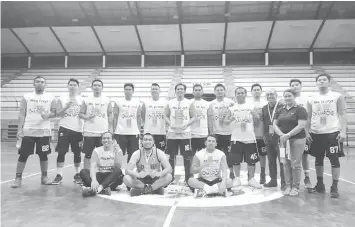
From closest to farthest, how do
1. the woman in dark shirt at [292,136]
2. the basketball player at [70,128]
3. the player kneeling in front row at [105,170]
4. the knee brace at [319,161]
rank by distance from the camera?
the woman in dark shirt at [292,136], the player kneeling in front row at [105,170], the knee brace at [319,161], the basketball player at [70,128]

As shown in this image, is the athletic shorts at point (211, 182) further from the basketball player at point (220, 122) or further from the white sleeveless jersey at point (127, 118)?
the white sleeveless jersey at point (127, 118)

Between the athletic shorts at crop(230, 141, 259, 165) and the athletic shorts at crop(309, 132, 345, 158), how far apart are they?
88cm

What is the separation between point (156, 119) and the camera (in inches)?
191

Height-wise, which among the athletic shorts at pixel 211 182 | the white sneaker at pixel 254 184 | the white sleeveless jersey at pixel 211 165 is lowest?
the white sneaker at pixel 254 184

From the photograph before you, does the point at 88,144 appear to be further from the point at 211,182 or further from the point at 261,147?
the point at 261,147

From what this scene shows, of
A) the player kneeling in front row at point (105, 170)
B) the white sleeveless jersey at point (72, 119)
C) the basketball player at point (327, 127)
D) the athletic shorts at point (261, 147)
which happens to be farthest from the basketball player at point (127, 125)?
the basketball player at point (327, 127)

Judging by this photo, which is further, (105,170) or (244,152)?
(244,152)

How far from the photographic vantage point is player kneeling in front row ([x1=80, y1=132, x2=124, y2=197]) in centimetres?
390

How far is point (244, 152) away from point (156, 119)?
66.2 inches

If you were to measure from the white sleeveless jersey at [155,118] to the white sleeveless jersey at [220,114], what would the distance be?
92 centimetres

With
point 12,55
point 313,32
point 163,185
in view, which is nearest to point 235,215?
point 163,185

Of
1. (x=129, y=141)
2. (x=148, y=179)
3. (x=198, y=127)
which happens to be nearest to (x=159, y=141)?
(x=129, y=141)

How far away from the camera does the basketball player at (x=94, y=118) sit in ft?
15.4

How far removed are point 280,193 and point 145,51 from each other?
1333cm
